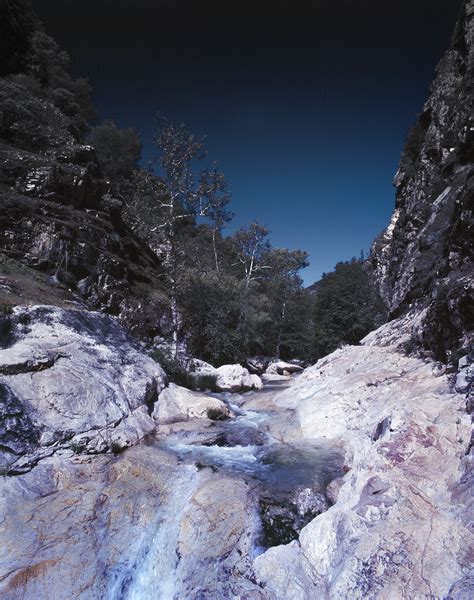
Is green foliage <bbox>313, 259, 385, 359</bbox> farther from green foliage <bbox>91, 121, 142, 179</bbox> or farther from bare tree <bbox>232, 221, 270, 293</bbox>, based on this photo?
green foliage <bbox>91, 121, 142, 179</bbox>

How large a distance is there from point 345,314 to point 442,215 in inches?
590

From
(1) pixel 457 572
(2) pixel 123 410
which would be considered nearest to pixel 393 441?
(1) pixel 457 572

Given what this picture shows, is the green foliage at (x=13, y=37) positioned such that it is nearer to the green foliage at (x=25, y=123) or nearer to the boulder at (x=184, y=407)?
the green foliage at (x=25, y=123)

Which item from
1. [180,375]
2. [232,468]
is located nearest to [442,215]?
[180,375]

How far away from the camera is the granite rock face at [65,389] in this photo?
8250 mm

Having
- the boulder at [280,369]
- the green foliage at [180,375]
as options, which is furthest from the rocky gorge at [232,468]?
the boulder at [280,369]

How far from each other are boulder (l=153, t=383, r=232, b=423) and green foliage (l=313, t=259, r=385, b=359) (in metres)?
21.9

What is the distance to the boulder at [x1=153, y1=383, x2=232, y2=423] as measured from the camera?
42.2 feet

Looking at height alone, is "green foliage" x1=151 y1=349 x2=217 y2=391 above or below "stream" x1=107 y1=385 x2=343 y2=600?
above

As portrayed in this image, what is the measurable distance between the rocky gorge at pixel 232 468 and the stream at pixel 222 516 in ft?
0.11

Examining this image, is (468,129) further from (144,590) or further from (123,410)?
(144,590)

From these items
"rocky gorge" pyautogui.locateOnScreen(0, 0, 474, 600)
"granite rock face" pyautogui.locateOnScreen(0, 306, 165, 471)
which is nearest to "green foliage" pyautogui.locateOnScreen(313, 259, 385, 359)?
"rocky gorge" pyautogui.locateOnScreen(0, 0, 474, 600)

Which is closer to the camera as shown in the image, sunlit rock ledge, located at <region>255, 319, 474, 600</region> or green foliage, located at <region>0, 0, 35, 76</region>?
sunlit rock ledge, located at <region>255, 319, 474, 600</region>

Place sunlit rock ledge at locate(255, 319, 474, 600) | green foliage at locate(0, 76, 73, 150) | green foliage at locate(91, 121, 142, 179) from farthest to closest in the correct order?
green foliage at locate(91, 121, 142, 179) → green foliage at locate(0, 76, 73, 150) → sunlit rock ledge at locate(255, 319, 474, 600)
